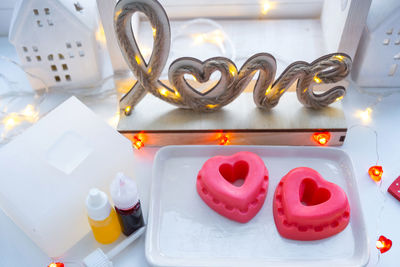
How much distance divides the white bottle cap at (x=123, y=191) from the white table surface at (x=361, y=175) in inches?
5.6

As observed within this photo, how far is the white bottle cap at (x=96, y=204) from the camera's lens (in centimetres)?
82

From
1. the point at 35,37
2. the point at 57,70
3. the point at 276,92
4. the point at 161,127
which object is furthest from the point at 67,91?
the point at 276,92

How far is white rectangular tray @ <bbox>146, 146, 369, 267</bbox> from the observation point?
902mm

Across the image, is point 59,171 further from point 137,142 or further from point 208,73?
point 208,73

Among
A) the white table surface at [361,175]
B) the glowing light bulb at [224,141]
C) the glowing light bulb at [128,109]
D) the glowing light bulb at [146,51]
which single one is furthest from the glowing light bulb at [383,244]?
the glowing light bulb at [146,51]

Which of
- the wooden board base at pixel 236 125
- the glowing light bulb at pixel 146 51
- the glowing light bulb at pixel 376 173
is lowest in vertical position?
the glowing light bulb at pixel 376 173

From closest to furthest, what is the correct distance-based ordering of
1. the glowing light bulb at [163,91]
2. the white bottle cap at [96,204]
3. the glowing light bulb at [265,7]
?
1. the white bottle cap at [96,204]
2. the glowing light bulb at [163,91]
3. the glowing light bulb at [265,7]

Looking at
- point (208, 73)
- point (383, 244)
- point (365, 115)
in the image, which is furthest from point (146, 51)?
point (383, 244)

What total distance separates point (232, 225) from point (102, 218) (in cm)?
27

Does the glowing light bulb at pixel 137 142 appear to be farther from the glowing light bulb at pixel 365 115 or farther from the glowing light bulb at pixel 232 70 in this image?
the glowing light bulb at pixel 365 115

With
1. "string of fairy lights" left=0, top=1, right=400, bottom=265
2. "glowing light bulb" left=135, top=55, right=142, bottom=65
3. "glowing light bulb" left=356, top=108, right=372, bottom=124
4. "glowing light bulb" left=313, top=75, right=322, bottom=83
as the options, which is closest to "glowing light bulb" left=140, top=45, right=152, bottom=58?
"string of fairy lights" left=0, top=1, right=400, bottom=265

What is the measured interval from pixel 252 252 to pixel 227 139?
0.29 m

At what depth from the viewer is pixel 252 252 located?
91 cm

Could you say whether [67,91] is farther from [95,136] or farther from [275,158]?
[275,158]
